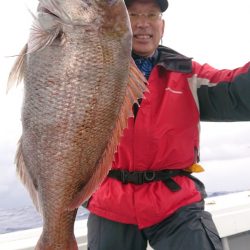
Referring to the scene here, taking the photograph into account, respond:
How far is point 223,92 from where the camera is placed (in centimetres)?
340

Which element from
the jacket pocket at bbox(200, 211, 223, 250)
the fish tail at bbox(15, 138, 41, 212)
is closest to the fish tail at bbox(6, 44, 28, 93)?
the fish tail at bbox(15, 138, 41, 212)

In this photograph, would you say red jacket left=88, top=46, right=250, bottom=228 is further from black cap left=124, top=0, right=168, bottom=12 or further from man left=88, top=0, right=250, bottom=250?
black cap left=124, top=0, right=168, bottom=12

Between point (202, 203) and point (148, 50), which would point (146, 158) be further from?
point (148, 50)

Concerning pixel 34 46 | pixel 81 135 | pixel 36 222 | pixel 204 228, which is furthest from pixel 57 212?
pixel 36 222

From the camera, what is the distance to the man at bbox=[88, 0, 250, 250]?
3264mm

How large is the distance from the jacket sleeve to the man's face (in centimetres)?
42

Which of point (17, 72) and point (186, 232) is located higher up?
point (17, 72)

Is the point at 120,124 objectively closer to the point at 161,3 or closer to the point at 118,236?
the point at 118,236

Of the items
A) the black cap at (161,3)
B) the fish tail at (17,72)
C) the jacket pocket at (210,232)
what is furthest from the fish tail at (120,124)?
the black cap at (161,3)

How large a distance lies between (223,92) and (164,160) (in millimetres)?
708

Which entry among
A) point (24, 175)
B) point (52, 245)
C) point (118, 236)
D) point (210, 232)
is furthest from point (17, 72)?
point (210, 232)

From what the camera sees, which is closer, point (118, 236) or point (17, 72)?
point (17, 72)

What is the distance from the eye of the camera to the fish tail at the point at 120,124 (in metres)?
2.33

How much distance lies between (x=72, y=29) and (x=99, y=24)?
0.51 feet
